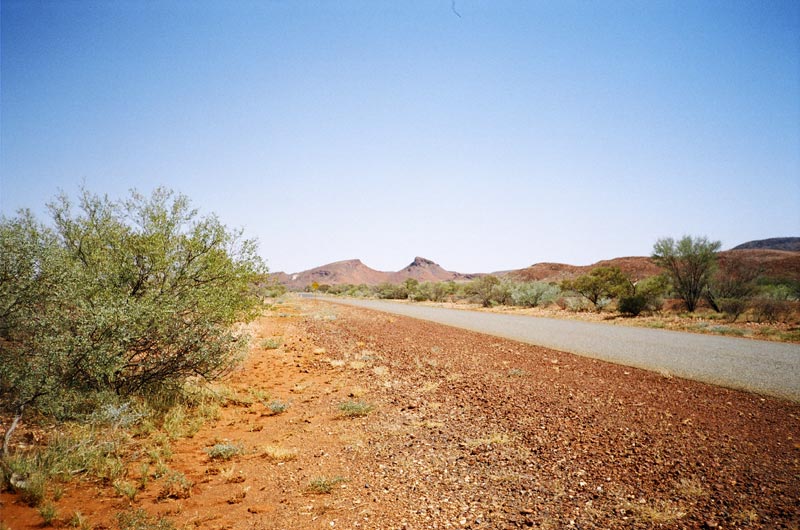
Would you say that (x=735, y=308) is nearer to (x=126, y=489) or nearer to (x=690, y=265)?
(x=690, y=265)

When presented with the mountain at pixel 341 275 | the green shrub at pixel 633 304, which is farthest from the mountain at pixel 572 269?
the mountain at pixel 341 275

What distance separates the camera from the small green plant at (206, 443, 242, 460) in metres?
4.84

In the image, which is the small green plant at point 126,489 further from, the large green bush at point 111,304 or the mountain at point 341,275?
the mountain at point 341,275

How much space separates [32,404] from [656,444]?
7.88 m

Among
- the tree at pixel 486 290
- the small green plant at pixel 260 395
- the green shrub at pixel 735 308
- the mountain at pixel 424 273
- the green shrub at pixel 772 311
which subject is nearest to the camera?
the small green plant at pixel 260 395

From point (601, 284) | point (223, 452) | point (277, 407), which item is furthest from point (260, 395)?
point (601, 284)

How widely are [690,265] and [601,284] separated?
5.19 meters

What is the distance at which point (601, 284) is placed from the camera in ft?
87.8

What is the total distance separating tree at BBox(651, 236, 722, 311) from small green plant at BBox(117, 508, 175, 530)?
28.3 meters

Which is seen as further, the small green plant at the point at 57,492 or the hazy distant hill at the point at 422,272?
the hazy distant hill at the point at 422,272

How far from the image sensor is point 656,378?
802 centimetres

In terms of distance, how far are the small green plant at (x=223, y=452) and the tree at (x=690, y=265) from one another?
27296mm

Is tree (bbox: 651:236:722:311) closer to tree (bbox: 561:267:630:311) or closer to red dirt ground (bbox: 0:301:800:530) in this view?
tree (bbox: 561:267:630:311)

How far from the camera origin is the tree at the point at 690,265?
23359mm
